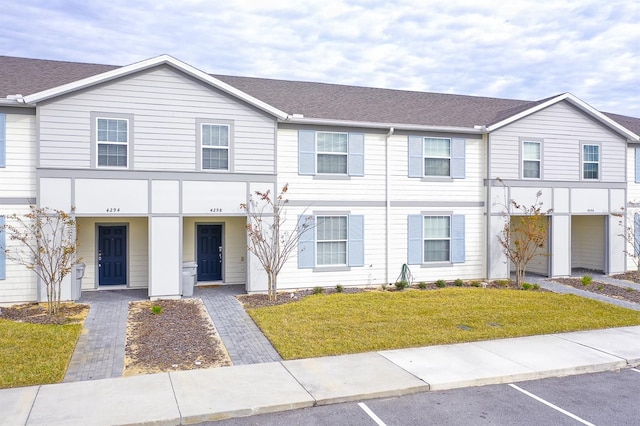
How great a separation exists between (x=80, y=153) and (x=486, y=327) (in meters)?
12.0

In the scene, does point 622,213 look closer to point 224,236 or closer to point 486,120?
point 486,120

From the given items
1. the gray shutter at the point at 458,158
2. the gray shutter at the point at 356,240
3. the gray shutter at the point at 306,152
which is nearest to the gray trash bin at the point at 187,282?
the gray shutter at the point at 306,152

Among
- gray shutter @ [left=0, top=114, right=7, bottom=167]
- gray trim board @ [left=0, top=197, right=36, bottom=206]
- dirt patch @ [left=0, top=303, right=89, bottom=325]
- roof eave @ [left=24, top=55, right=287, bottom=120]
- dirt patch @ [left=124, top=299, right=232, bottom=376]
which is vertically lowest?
dirt patch @ [left=124, top=299, right=232, bottom=376]

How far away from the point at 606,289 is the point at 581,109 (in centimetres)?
707

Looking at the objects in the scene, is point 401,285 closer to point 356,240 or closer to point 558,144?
point 356,240

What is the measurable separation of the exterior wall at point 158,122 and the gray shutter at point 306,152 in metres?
1.04

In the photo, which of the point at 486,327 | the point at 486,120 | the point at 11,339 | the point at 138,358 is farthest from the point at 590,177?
the point at 11,339

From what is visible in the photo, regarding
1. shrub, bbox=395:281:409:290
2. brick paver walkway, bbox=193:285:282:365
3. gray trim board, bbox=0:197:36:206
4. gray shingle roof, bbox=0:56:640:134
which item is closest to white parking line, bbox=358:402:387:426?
brick paver walkway, bbox=193:285:282:365

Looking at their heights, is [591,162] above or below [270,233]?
above

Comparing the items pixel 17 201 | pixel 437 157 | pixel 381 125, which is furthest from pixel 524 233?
pixel 17 201

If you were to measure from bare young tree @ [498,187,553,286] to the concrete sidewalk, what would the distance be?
7387 millimetres

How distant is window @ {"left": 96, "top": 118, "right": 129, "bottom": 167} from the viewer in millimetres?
14578

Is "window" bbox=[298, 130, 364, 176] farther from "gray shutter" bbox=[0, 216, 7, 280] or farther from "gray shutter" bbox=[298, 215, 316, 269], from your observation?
"gray shutter" bbox=[0, 216, 7, 280]

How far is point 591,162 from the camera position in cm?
2002
